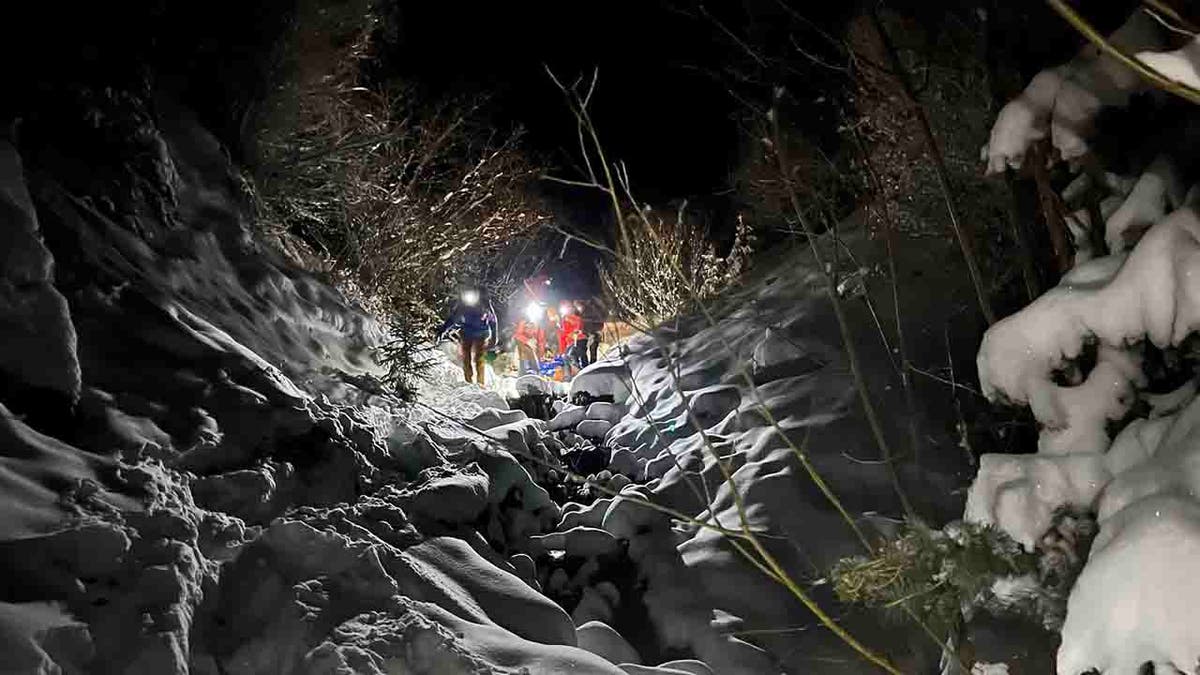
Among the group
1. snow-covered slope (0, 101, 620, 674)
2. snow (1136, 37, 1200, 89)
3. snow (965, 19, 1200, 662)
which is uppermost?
snow-covered slope (0, 101, 620, 674)

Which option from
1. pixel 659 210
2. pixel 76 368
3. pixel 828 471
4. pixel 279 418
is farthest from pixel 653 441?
pixel 659 210

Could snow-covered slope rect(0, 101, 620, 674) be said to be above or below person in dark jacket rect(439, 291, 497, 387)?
below

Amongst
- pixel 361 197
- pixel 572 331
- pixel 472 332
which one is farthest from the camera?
pixel 572 331

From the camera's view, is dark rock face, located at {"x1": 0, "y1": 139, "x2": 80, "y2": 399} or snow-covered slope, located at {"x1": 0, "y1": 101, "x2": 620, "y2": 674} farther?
dark rock face, located at {"x1": 0, "y1": 139, "x2": 80, "y2": 399}

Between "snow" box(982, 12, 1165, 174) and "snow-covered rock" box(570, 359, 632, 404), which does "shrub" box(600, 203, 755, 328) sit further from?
"snow" box(982, 12, 1165, 174)

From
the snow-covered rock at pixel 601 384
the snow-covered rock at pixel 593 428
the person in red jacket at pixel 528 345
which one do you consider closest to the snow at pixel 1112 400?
the snow-covered rock at pixel 593 428

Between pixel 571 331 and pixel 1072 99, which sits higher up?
pixel 571 331

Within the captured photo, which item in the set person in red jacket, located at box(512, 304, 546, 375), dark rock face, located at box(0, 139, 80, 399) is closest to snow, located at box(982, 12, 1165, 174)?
dark rock face, located at box(0, 139, 80, 399)

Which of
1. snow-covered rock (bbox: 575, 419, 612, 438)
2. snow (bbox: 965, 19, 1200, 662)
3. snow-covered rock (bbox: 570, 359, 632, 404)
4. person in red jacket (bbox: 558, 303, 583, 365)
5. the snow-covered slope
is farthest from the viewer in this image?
person in red jacket (bbox: 558, 303, 583, 365)

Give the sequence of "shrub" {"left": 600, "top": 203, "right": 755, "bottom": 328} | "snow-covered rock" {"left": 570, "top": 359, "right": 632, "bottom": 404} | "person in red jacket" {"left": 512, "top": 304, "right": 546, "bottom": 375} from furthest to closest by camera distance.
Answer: "person in red jacket" {"left": 512, "top": 304, "right": 546, "bottom": 375} < "shrub" {"left": 600, "top": 203, "right": 755, "bottom": 328} < "snow-covered rock" {"left": 570, "top": 359, "right": 632, "bottom": 404}

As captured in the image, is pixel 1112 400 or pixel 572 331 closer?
pixel 1112 400

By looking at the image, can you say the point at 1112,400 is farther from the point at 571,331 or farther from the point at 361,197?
the point at 571,331

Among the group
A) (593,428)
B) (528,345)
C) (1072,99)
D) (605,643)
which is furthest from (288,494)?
(528,345)

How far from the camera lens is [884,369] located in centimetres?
822
